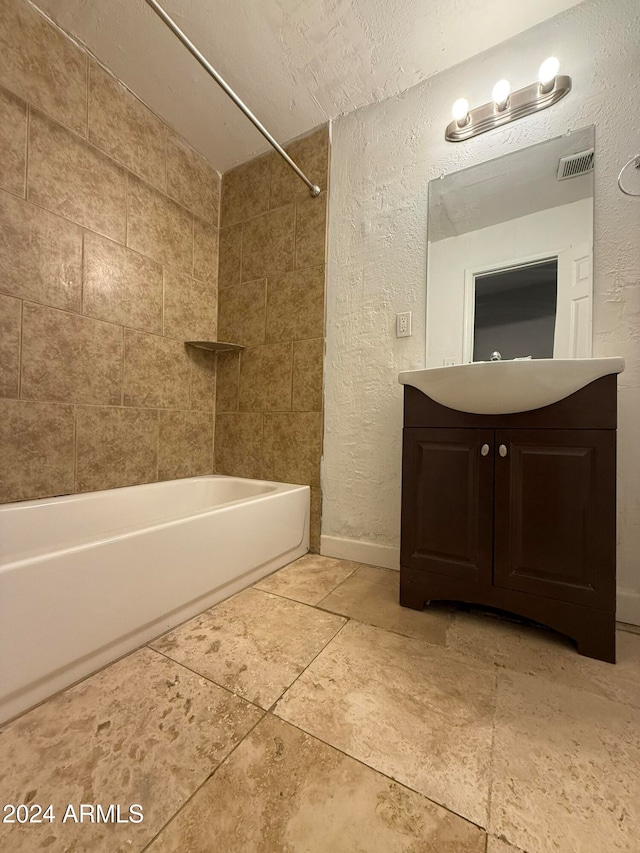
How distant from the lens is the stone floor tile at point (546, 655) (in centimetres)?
87

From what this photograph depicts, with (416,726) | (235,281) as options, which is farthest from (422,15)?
(416,726)

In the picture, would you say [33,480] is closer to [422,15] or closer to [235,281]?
[235,281]

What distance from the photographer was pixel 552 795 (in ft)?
1.95

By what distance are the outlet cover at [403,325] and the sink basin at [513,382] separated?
44 centimetres

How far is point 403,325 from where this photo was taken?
154 cm

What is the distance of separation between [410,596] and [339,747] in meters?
0.61

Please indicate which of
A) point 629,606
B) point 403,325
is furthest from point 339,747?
point 403,325

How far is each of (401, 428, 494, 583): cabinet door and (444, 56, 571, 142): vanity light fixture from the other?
1246 mm

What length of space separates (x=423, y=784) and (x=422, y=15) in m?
2.29

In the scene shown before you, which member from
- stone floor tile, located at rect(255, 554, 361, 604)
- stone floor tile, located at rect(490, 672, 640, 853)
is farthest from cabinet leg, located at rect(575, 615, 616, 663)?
stone floor tile, located at rect(255, 554, 361, 604)

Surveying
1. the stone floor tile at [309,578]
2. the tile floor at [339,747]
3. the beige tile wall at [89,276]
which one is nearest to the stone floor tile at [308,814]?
the tile floor at [339,747]

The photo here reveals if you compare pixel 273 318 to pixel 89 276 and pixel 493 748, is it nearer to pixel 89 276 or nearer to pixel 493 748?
pixel 89 276

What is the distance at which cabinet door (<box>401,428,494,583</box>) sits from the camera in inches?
43.6

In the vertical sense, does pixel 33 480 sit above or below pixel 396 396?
below
